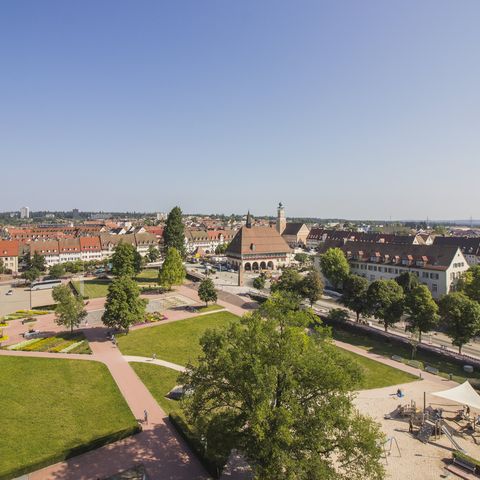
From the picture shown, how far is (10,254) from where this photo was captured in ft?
332

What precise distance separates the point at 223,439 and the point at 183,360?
71.7 ft

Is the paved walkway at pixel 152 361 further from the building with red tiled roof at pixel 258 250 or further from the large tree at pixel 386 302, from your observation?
the building with red tiled roof at pixel 258 250

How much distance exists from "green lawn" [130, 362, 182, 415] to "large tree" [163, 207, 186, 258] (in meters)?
51.2

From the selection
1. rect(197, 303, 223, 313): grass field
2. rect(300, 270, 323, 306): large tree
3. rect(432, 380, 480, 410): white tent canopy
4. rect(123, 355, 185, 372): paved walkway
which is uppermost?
rect(300, 270, 323, 306): large tree

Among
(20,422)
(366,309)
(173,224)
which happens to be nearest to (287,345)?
(20,422)

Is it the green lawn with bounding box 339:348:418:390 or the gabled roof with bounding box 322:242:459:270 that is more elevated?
the gabled roof with bounding box 322:242:459:270

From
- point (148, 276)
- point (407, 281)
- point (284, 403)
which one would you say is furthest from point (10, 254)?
point (284, 403)

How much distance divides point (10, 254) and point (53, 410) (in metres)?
88.8

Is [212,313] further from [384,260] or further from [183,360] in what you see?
[384,260]

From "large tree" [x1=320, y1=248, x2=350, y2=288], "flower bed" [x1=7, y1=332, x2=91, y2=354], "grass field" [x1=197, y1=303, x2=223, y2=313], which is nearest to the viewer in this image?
"flower bed" [x1=7, y1=332, x2=91, y2=354]

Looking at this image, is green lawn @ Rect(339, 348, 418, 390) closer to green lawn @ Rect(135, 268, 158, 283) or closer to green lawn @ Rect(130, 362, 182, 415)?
green lawn @ Rect(130, 362, 182, 415)

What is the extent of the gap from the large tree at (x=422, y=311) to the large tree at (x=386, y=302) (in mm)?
1834

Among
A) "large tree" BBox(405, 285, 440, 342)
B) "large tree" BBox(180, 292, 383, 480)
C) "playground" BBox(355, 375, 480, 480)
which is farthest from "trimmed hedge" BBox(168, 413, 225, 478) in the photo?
"large tree" BBox(405, 285, 440, 342)

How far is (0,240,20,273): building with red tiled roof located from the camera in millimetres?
100500
